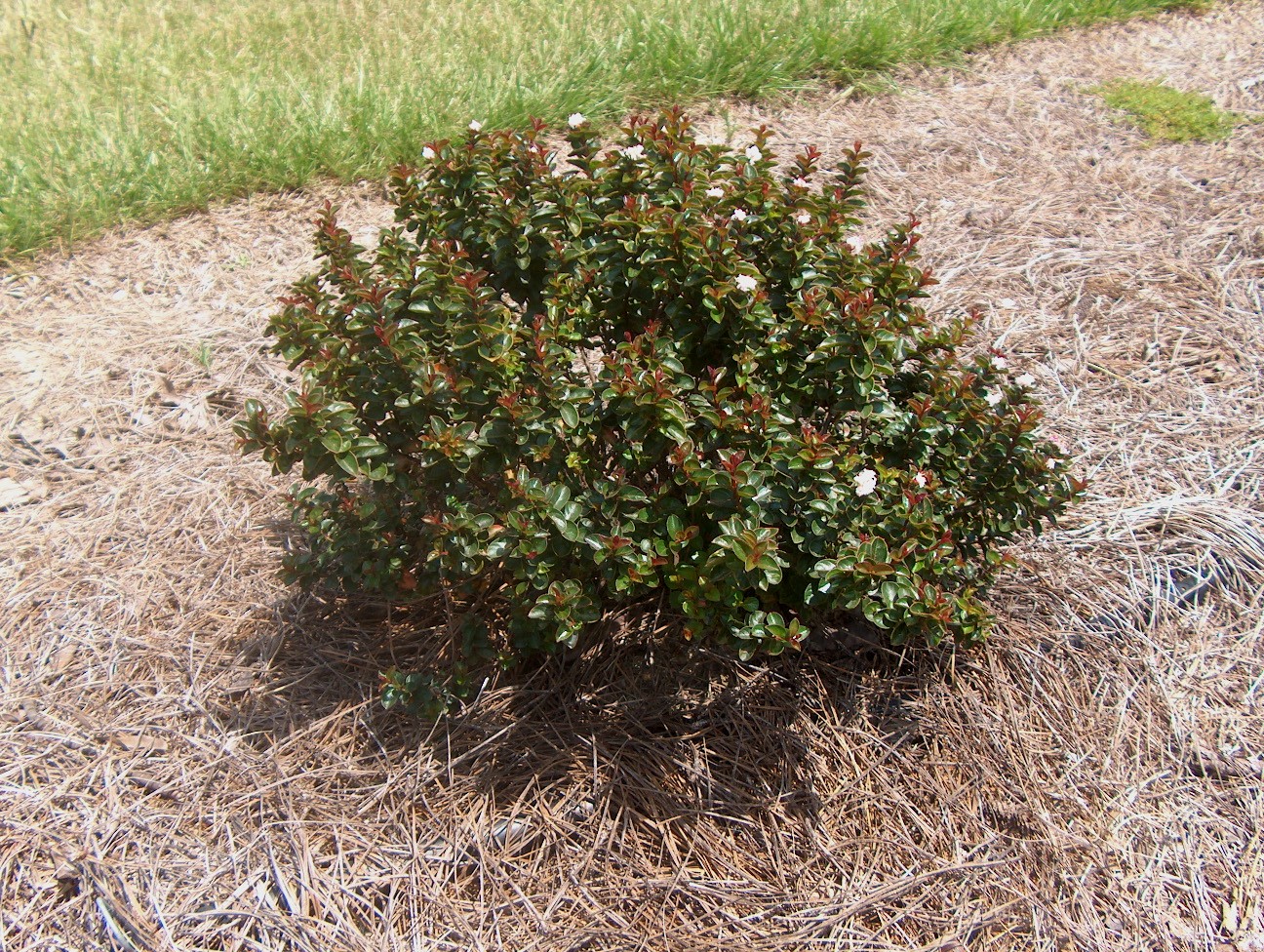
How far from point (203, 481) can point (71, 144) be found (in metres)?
1.95

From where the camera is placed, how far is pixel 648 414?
6.47 feet

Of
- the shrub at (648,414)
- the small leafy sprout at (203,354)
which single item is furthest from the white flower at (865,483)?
the small leafy sprout at (203,354)

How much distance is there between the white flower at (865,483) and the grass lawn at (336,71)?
8.85 feet

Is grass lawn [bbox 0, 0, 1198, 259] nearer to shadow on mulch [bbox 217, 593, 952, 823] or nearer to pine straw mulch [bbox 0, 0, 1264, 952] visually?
pine straw mulch [bbox 0, 0, 1264, 952]

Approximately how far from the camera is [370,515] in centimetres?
214

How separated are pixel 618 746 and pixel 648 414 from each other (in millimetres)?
836

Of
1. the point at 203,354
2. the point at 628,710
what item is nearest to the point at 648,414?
the point at 628,710

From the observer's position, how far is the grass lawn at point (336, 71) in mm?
3895

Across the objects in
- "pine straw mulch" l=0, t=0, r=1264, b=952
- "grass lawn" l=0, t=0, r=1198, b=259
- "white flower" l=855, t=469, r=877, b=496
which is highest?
"white flower" l=855, t=469, r=877, b=496

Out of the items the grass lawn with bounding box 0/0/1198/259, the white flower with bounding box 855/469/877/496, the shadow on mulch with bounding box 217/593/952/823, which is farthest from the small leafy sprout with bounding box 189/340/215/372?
the white flower with bounding box 855/469/877/496

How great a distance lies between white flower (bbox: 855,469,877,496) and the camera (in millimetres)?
1924

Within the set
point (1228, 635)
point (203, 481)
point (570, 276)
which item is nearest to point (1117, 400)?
point (1228, 635)

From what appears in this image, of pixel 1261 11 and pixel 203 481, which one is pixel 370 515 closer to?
pixel 203 481

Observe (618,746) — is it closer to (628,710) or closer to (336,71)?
(628,710)
